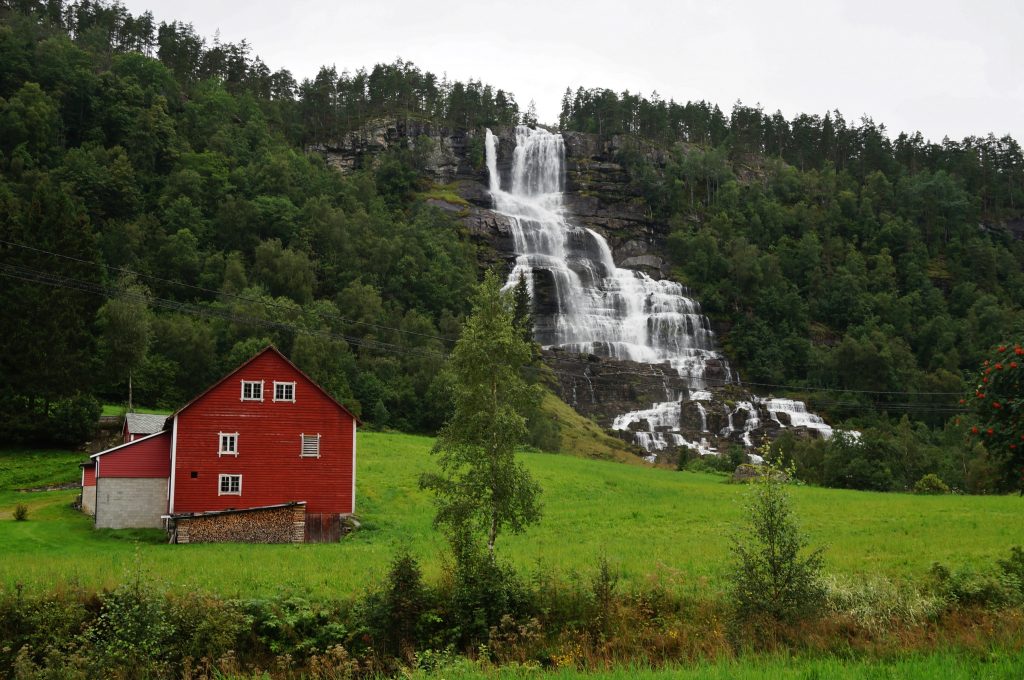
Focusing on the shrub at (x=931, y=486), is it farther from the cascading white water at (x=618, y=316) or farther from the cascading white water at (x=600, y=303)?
the cascading white water at (x=600, y=303)

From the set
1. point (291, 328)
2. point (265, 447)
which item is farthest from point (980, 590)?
point (291, 328)

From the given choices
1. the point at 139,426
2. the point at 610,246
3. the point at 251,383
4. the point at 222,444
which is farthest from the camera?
the point at 610,246

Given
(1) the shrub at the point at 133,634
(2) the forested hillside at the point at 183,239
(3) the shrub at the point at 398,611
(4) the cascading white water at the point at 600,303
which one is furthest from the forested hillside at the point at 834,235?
(1) the shrub at the point at 133,634

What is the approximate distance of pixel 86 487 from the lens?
36.9 m

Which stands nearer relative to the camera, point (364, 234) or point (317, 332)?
point (317, 332)

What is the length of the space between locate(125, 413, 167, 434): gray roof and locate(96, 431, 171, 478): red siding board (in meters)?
5.62

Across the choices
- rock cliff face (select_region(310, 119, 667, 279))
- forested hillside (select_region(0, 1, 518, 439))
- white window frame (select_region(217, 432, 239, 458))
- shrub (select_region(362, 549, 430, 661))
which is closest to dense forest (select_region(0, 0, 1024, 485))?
forested hillside (select_region(0, 1, 518, 439))

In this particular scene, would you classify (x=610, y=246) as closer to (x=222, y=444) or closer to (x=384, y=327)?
(x=384, y=327)

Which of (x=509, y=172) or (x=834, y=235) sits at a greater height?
(x=509, y=172)

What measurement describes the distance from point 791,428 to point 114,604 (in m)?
84.6

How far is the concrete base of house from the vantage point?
34875 mm

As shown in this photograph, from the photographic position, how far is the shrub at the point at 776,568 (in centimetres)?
1616

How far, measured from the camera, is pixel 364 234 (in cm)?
10275

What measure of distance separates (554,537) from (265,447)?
580 inches
